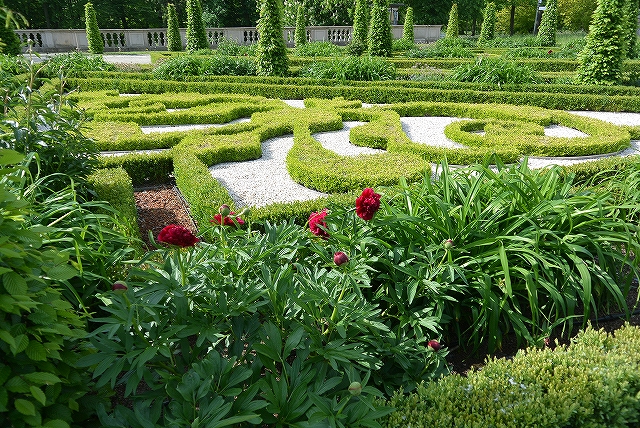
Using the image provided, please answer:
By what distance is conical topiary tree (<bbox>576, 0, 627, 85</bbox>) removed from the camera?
40.2 feet

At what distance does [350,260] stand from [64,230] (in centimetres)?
175

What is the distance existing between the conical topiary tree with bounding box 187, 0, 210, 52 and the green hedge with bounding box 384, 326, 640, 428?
21884 mm

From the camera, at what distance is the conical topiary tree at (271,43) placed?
1350 centimetres

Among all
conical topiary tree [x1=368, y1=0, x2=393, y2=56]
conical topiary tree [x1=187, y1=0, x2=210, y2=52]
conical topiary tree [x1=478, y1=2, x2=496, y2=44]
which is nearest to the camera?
conical topiary tree [x1=368, y1=0, x2=393, y2=56]

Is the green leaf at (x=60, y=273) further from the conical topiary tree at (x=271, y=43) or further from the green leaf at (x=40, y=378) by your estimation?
the conical topiary tree at (x=271, y=43)

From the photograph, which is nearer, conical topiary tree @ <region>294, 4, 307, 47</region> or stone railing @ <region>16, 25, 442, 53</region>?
conical topiary tree @ <region>294, 4, 307, 47</region>

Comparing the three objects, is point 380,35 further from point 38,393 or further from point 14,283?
point 38,393

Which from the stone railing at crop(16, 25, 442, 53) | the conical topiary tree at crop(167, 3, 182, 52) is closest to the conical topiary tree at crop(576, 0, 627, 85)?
the stone railing at crop(16, 25, 442, 53)

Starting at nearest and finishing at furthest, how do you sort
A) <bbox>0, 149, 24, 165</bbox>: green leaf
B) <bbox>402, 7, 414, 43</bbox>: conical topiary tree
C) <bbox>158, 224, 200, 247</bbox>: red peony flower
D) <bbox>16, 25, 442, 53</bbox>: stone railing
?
1. <bbox>0, 149, 24, 165</bbox>: green leaf
2. <bbox>158, 224, 200, 247</bbox>: red peony flower
3. <bbox>402, 7, 414, 43</bbox>: conical topiary tree
4. <bbox>16, 25, 442, 53</bbox>: stone railing

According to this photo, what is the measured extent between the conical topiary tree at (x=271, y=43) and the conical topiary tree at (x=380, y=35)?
605 cm

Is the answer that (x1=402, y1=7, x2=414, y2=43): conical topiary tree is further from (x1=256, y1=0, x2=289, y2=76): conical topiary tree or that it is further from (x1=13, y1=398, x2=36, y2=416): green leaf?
(x1=13, y1=398, x2=36, y2=416): green leaf

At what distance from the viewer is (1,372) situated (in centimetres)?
176

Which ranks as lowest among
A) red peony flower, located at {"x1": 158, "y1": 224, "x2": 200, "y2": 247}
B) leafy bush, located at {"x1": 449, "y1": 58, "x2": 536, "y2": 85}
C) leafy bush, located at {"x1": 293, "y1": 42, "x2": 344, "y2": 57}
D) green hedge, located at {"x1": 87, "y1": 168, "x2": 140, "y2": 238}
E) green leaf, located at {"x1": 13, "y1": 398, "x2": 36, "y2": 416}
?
green hedge, located at {"x1": 87, "y1": 168, "x2": 140, "y2": 238}

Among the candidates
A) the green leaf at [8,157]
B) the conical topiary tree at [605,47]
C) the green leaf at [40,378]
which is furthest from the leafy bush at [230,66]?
the green leaf at [40,378]
